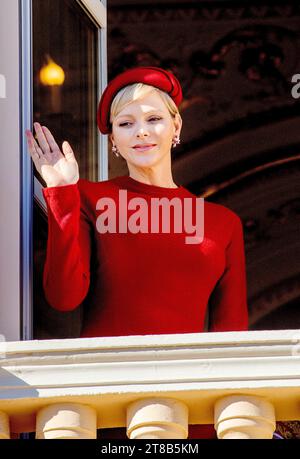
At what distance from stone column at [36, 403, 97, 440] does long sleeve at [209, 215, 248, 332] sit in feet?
2.78

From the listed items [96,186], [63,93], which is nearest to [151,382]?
[96,186]

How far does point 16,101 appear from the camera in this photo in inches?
212

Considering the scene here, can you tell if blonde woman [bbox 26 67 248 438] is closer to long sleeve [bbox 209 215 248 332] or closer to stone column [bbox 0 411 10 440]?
long sleeve [bbox 209 215 248 332]

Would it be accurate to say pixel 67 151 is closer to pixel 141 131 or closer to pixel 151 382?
pixel 141 131

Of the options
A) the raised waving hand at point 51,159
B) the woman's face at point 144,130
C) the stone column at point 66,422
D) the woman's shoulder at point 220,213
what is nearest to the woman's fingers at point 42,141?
the raised waving hand at point 51,159

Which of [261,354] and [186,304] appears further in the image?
[186,304]

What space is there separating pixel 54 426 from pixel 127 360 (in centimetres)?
26

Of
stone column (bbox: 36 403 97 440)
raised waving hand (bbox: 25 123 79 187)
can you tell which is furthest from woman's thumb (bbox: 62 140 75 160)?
stone column (bbox: 36 403 97 440)

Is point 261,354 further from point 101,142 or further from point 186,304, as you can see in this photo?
point 101,142

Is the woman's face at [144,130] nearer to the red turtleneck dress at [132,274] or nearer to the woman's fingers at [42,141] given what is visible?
the red turtleneck dress at [132,274]

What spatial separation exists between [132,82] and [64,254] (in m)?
0.62

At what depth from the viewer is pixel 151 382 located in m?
4.79
